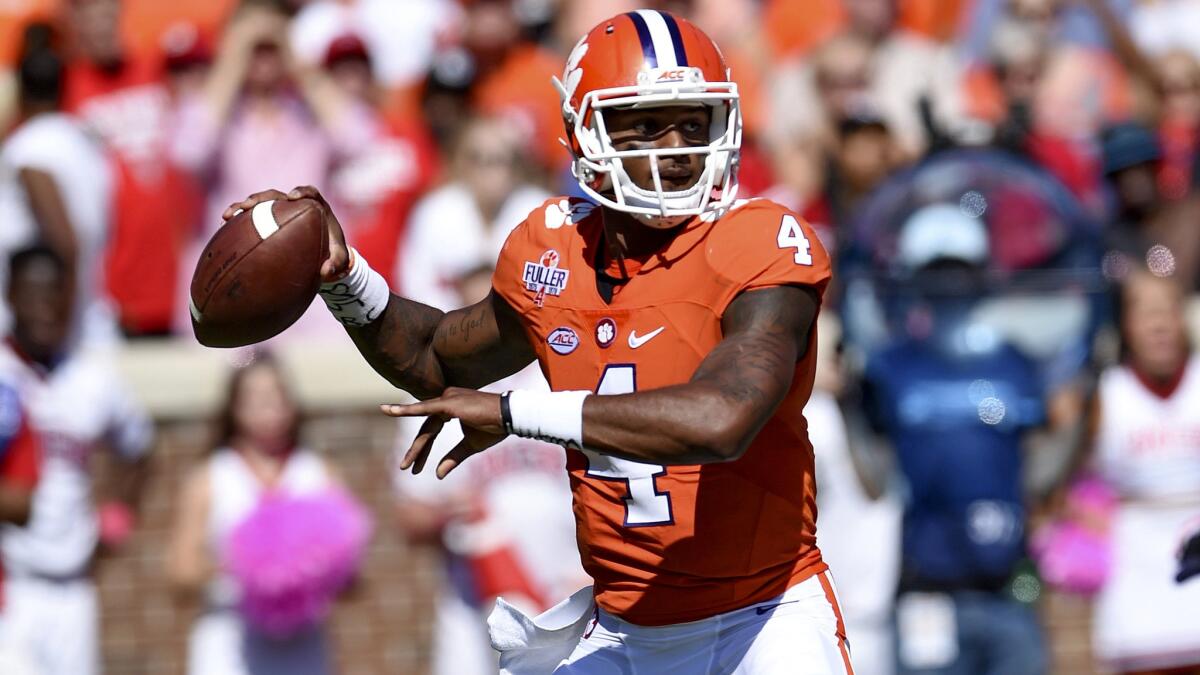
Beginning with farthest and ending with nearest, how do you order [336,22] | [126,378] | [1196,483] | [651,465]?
[336,22] < [126,378] < [1196,483] < [651,465]

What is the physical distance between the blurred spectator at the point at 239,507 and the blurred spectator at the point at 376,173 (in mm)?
1159

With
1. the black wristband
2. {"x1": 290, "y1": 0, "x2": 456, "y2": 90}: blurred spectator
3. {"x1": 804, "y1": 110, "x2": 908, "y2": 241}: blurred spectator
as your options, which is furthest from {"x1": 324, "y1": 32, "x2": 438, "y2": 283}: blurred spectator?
the black wristband

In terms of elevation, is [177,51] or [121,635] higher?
[177,51]

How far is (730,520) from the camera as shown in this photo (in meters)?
4.13

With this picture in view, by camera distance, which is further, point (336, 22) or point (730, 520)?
point (336, 22)

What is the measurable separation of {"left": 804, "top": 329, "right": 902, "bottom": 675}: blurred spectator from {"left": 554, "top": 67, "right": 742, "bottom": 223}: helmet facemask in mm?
3380

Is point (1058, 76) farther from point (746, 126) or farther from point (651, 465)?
point (651, 465)

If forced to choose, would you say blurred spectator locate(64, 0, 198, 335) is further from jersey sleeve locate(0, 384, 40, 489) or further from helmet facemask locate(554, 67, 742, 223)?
helmet facemask locate(554, 67, 742, 223)

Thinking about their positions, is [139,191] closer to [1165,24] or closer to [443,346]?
[443,346]

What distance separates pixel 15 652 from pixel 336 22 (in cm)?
362

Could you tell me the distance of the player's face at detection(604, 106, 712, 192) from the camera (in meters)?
4.17

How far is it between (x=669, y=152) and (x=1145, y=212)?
171 inches

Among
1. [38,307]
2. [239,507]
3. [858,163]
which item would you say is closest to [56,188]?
[38,307]

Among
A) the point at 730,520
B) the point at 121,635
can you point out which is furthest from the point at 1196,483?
the point at 121,635
